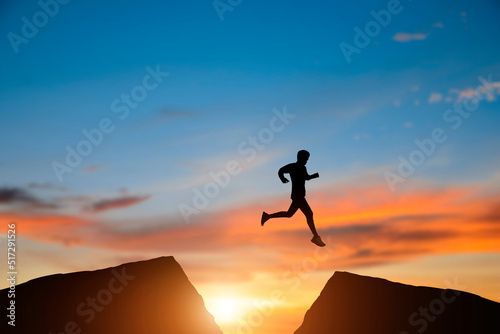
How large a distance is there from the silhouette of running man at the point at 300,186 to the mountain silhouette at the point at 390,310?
42.6 feet

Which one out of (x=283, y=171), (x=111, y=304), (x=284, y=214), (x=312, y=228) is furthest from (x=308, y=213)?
(x=111, y=304)

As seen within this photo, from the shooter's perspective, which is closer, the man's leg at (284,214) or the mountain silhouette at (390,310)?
the man's leg at (284,214)

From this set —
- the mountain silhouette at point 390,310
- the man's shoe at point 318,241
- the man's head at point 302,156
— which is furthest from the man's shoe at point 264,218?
the mountain silhouette at point 390,310

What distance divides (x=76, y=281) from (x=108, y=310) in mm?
2533

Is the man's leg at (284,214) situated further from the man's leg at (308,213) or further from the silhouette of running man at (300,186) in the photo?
the man's leg at (308,213)

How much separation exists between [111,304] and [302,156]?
1815cm

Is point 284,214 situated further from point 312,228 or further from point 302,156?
point 302,156

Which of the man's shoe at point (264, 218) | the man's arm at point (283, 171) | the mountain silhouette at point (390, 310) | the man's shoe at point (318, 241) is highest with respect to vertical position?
the man's arm at point (283, 171)

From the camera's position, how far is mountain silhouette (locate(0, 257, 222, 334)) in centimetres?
2752

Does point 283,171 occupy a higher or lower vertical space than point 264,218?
higher

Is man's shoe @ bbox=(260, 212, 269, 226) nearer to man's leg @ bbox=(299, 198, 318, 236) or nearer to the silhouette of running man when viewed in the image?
the silhouette of running man

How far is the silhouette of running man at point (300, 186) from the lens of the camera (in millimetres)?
14523

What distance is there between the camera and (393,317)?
26.4 m

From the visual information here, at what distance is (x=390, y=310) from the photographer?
26.6 meters
